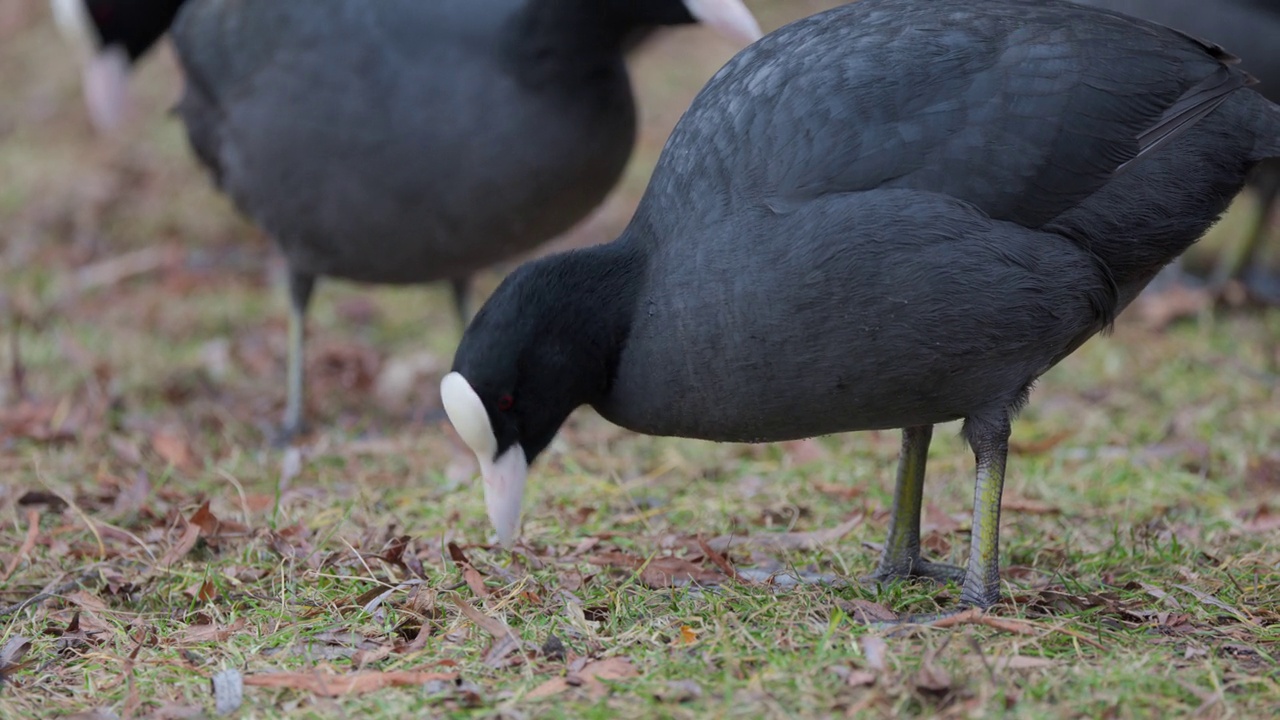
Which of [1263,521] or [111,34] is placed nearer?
[1263,521]

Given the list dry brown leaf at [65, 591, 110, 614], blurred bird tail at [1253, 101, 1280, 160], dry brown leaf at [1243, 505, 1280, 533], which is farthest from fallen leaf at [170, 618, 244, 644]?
dry brown leaf at [1243, 505, 1280, 533]

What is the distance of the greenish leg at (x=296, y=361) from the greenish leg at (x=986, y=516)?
119 inches

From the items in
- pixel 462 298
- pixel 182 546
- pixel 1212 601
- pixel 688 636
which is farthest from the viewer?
pixel 462 298

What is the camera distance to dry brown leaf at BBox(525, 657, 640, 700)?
2.75 metres

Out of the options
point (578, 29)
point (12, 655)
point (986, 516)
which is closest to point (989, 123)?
point (986, 516)

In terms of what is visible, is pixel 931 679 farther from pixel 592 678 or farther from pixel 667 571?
pixel 667 571

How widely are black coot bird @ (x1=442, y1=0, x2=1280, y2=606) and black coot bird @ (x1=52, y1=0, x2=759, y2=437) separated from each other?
1450mm

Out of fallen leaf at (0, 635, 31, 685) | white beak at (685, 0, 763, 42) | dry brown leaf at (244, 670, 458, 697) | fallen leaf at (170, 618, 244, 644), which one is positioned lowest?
fallen leaf at (0, 635, 31, 685)

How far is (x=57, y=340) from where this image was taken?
20.7 feet

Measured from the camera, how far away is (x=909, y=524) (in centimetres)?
363

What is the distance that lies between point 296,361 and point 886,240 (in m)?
3.35

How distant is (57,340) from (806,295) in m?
4.41

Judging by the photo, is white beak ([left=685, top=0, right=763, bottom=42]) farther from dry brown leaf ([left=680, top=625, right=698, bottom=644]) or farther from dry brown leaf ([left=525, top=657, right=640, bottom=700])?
dry brown leaf ([left=525, top=657, right=640, bottom=700])

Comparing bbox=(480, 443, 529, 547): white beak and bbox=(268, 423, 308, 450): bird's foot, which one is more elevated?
bbox=(480, 443, 529, 547): white beak
